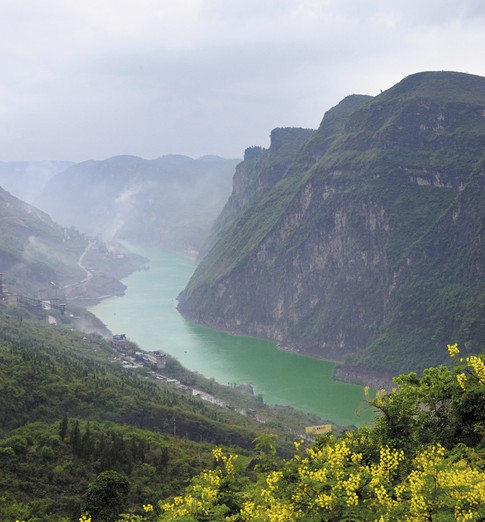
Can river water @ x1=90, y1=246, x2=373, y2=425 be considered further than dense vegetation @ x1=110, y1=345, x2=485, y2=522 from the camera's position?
Yes

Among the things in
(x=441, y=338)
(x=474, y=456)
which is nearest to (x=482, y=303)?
(x=441, y=338)

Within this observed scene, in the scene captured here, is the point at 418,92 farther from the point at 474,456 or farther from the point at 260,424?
the point at 474,456

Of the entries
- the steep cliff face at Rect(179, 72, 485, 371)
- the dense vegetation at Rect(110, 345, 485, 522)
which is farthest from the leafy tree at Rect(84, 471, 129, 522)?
the steep cliff face at Rect(179, 72, 485, 371)

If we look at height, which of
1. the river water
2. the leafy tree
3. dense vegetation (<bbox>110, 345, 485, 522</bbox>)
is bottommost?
the river water

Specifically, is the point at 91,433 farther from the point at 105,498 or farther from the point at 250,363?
the point at 250,363

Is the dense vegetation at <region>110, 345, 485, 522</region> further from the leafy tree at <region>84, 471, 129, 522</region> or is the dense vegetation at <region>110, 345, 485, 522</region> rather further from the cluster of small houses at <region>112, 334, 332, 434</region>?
the cluster of small houses at <region>112, 334, 332, 434</region>

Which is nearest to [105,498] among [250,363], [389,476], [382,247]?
[389,476]

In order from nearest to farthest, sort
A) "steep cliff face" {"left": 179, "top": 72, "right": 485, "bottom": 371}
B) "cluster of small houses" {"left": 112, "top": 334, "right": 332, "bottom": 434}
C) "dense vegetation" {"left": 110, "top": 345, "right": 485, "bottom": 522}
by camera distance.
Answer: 1. "dense vegetation" {"left": 110, "top": 345, "right": 485, "bottom": 522}
2. "cluster of small houses" {"left": 112, "top": 334, "right": 332, "bottom": 434}
3. "steep cliff face" {"left": 179, "top": 72, "right": 485, "bottom": 371}
